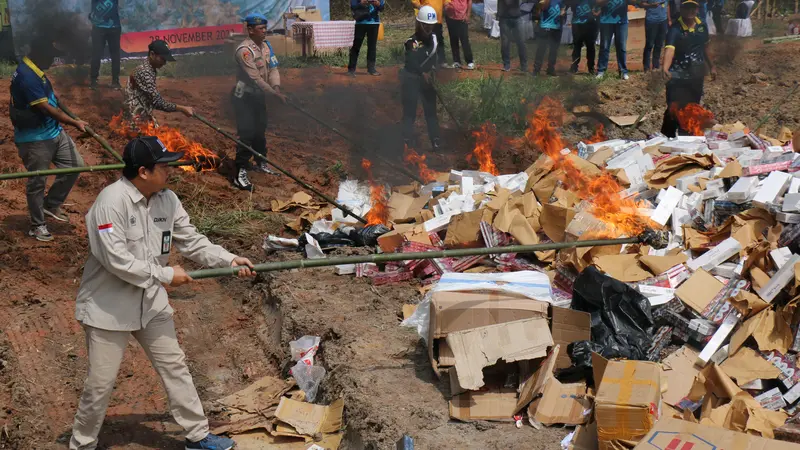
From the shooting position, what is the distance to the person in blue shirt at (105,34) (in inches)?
540

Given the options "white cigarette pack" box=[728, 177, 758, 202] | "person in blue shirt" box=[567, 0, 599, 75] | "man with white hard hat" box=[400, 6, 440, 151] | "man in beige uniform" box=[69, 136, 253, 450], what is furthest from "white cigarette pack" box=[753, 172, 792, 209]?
"person in blue shirt" box=[567, 0, 599, 75]

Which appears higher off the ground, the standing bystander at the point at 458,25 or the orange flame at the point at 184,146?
the standing bystander at the point at 458,25

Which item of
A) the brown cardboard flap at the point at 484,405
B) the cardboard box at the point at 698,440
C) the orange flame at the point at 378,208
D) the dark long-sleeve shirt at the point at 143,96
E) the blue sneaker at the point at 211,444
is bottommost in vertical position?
the blue sneaker at the point at 211,444

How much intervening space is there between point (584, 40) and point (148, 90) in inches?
336

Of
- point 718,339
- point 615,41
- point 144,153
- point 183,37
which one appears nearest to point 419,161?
point 615,41

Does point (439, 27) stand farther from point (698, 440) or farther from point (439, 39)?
point (698, 440)

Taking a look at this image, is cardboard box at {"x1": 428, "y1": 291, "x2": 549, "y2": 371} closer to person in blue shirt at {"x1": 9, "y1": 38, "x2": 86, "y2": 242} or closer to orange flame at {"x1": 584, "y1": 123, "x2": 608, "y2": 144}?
person in blue shirt at {"x1": 9, "y1": 38, "x2": 86, "y2": 242}

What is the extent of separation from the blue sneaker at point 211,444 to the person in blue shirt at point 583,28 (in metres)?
11.5

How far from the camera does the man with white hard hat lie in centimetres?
1084

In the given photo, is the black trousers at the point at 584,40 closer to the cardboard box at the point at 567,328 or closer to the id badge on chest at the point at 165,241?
the cardboard box at the point at 567,328

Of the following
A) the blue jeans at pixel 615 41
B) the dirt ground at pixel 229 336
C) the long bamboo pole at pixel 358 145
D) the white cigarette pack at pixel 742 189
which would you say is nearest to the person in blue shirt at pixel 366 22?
the dirt ground at pixel 229 336

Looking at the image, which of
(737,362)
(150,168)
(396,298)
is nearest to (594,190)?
(396,298)

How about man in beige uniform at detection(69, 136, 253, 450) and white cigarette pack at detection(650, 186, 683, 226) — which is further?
white cigarette pack at detection(650, 186, 683, 226)

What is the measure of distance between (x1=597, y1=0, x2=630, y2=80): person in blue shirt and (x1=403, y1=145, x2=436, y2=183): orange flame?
200 inches
